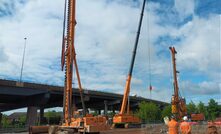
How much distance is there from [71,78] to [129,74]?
14.9 m

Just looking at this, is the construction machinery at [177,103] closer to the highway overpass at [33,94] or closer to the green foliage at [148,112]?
the highway overpass at [33,94]

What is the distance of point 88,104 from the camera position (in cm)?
11744

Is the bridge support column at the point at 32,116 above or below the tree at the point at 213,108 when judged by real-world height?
below

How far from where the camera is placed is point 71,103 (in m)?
37.0

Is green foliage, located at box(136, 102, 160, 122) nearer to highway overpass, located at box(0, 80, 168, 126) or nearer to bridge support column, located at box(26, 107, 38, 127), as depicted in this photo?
highway overpass, located at box(0, 80, 168, 126)

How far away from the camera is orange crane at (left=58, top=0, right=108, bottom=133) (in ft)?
103

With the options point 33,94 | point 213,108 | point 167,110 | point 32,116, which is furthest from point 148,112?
point 33,94

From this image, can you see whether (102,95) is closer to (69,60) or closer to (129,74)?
(129,74)

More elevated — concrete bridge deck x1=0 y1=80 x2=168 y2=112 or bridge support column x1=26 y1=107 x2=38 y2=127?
concrete bridge deck x1=0 y1=80 x2=168 y2=112

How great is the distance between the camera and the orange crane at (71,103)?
1236 inches

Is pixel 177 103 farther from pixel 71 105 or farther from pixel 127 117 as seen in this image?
pixel 71 105

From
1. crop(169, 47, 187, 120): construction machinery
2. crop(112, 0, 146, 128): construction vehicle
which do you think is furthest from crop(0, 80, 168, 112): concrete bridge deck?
crop(112, 0, 146, 128): construction vehicle

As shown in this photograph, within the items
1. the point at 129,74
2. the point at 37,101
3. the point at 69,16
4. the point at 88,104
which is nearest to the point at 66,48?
the point at 69,16

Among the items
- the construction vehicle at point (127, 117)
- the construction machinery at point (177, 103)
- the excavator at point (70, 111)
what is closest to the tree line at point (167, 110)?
the construction machinery at point (177, 103)
